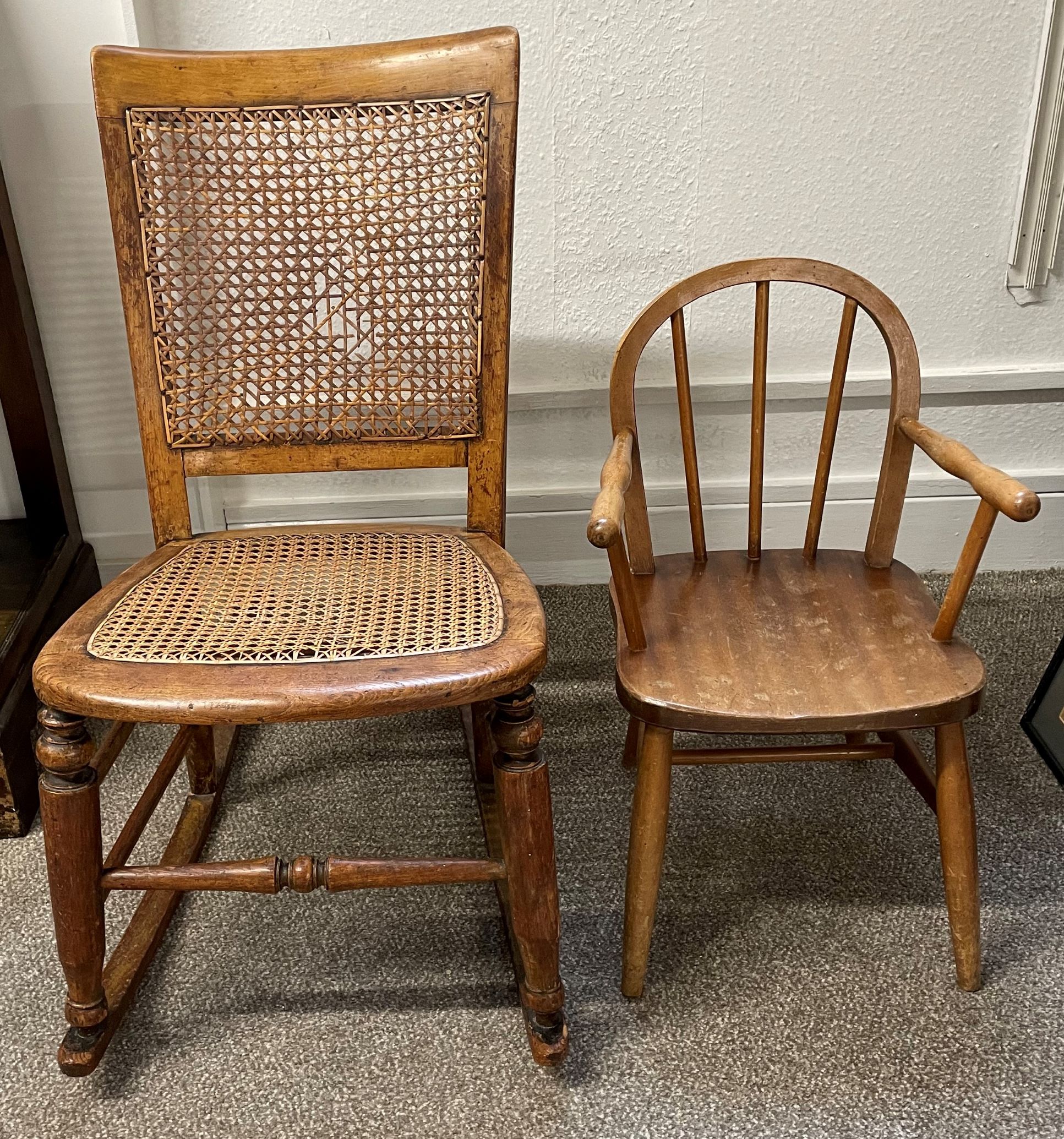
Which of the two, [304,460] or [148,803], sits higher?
[304,460]

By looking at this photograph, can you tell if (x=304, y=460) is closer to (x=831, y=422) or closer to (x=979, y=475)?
(x=831, y=422)

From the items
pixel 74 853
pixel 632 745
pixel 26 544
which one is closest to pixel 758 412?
pixel 632 745

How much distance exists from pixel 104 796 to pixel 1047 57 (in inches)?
78.3

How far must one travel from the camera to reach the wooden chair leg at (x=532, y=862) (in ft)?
3.44

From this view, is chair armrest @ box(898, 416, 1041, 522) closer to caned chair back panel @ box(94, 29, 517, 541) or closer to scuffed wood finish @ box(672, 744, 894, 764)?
scuffed wood finish @ box(672, 744, 894, 764)

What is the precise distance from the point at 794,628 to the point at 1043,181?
1128 mm

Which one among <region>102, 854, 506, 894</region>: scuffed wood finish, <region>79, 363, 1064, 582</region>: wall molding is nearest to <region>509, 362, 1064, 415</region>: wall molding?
<region>79, 363, 1064, 582</region>: wall molding

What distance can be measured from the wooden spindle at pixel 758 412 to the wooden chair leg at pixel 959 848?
0.40 meters

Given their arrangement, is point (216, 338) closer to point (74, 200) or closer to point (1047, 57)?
point (74, 200)

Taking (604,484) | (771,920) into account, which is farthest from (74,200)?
(771,920)

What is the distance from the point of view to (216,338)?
4.40 feet

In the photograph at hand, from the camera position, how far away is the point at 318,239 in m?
1.30

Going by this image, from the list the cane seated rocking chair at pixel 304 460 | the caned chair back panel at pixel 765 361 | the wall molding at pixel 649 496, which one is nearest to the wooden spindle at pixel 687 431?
the caned chair back panel at pixel 765 361

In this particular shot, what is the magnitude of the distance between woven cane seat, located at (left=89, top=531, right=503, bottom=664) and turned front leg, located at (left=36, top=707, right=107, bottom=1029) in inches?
3.8
